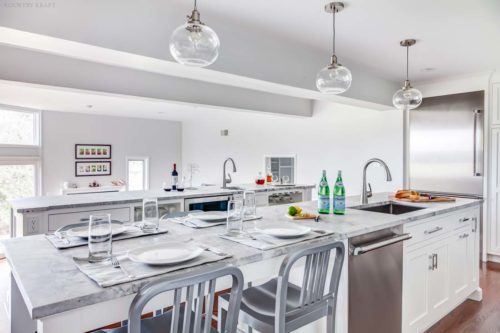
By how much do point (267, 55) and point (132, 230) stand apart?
6.35 ft

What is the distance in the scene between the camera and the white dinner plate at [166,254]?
45.6 inches

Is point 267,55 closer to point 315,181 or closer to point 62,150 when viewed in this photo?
point 315,181

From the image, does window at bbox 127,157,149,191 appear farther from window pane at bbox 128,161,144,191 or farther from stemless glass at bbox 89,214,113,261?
stemless glass at bbox 89,214,113,261

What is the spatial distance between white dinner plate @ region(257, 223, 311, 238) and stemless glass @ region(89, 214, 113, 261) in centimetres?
74

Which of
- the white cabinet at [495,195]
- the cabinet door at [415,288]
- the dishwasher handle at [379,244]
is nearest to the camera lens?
the dishwasher handle at [379,244]

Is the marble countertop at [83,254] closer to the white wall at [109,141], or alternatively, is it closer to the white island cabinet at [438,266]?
the white island cabinet at [438,266]

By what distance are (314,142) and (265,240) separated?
4.30 meters

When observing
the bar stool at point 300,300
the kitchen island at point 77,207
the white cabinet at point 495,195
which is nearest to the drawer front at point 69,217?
the kitchen island at point 77,207

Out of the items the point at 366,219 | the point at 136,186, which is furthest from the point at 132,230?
the point at 136,186

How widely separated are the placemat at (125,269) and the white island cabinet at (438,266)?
59.5 inches

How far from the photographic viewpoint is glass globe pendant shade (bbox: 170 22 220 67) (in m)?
1.55

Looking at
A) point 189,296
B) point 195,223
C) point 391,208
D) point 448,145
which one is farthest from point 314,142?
point 189,296

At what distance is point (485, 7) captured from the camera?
89.2 inches

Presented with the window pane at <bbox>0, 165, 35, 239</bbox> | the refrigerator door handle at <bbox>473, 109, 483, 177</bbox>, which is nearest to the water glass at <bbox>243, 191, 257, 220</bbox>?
the refrigerator door handle at <bbox>473, 109, 483, 177</bbox>
